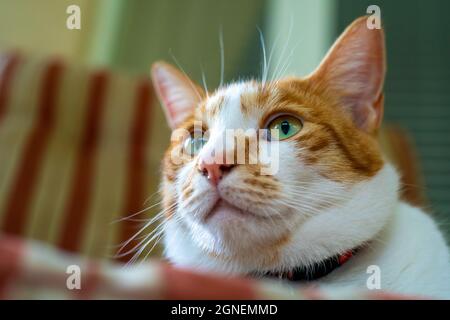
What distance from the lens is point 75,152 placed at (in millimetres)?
1302

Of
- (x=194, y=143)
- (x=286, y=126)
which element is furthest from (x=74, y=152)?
(x=286, y=126)

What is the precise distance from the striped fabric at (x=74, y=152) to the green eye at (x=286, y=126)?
66cm

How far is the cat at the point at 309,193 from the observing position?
524 millimetres

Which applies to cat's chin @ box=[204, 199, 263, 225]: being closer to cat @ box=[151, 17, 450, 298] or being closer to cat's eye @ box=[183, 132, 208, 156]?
cat @ box=[151, 17, 450, 298]

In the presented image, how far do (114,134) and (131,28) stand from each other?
15.0 inches

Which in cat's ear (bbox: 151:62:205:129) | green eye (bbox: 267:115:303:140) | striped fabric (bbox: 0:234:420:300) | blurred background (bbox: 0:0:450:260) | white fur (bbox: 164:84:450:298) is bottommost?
striped fabric (bbox: 0:234:420:300)

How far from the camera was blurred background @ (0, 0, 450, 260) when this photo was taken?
0.80 metres

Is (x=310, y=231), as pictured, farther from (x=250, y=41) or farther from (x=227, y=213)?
(x=250, y=41)

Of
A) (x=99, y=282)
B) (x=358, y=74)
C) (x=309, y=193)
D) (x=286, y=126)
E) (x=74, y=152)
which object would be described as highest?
(x=74, y=152)

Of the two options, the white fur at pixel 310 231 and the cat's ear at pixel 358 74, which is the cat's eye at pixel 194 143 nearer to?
the white fur at pixel 310 231

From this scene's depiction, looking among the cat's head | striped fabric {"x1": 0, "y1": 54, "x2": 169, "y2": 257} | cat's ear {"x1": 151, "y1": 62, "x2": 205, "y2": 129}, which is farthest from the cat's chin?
striped fabric {"x1": 0, "y1": 54, "x2": 169, "y2": 257}

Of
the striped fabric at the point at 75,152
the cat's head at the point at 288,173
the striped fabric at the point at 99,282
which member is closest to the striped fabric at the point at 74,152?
the striped fabric at the point at 75,152

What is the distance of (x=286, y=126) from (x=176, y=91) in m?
0.25
